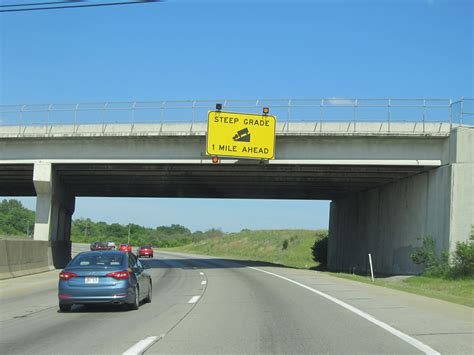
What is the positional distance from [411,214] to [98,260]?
21272mm

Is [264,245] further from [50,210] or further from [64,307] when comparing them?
[64,307]

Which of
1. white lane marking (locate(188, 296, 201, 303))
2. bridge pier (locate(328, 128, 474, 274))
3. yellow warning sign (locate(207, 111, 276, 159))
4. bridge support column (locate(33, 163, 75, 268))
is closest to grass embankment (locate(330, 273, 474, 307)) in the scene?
bridge pier (locate(328, 128, 474, 274))

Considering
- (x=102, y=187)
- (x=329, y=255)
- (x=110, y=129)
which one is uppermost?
(x=110, y=129)

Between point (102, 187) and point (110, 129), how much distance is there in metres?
12.1

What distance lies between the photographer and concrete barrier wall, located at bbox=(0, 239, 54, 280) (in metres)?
25.2

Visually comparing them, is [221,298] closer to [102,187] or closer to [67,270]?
[67,270]

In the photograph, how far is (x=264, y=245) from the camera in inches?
4003

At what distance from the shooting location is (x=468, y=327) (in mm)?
11398

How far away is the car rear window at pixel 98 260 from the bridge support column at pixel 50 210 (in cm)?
1989

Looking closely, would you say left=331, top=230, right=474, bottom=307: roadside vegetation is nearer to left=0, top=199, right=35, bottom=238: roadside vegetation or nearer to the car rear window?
the car rear window

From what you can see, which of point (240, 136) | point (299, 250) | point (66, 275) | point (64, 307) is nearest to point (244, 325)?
point (66, 275)

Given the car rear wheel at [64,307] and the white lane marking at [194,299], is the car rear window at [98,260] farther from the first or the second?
the white lane marking at [194,299]

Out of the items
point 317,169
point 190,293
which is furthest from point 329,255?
point 190,293

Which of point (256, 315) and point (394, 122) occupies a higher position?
point (394, 122)
